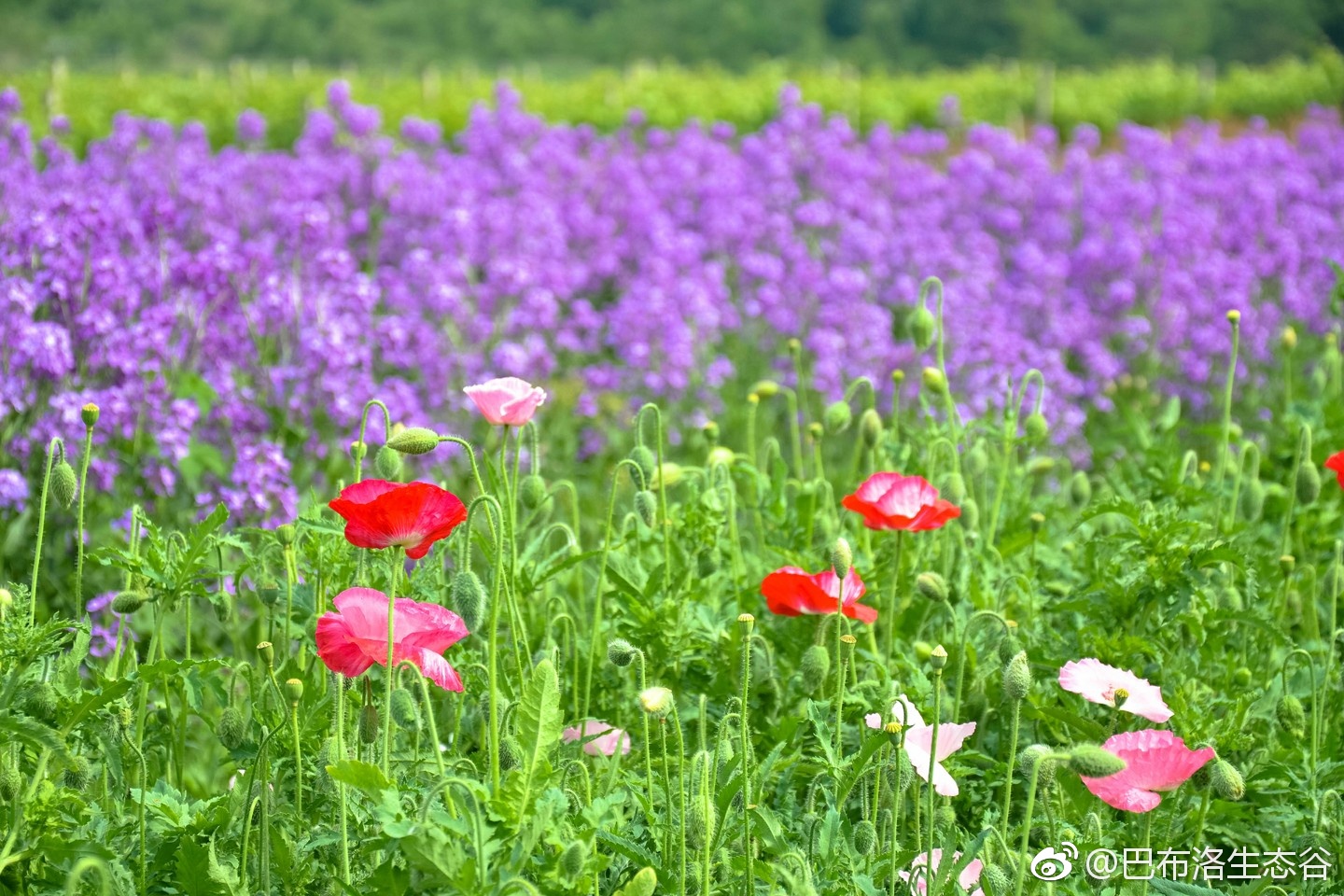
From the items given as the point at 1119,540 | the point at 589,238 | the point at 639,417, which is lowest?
the point at 589,238

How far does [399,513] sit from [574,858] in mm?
438

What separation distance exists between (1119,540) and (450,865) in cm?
138

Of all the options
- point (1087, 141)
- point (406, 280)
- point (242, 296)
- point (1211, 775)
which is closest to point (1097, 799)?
point (1211, 775)

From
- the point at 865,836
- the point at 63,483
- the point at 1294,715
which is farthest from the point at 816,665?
the point at 63,483

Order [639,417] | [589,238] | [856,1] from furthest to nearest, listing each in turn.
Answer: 1. [856,1]
2. [589,238]
3. [639,417]

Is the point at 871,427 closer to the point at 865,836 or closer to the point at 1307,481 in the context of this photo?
the point at 1307,481

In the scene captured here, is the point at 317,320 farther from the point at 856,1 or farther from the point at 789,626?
the point at 856,1

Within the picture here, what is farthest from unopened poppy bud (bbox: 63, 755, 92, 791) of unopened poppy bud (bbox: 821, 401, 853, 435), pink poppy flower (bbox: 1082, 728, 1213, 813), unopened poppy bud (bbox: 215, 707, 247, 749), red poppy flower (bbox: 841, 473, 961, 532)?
unopened poppy bud (bbox: 821, 401, 853, 435)

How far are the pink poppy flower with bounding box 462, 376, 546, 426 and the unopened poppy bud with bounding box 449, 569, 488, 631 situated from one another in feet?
0.66

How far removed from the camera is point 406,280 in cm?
521

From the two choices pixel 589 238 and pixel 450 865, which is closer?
pixel 450 865

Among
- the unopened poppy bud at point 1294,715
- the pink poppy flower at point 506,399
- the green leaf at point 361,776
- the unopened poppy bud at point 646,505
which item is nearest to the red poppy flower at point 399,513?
the pink poppy flower at point 506,399

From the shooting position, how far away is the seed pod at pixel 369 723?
5.61 feet

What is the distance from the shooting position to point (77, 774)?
5.65 feet
